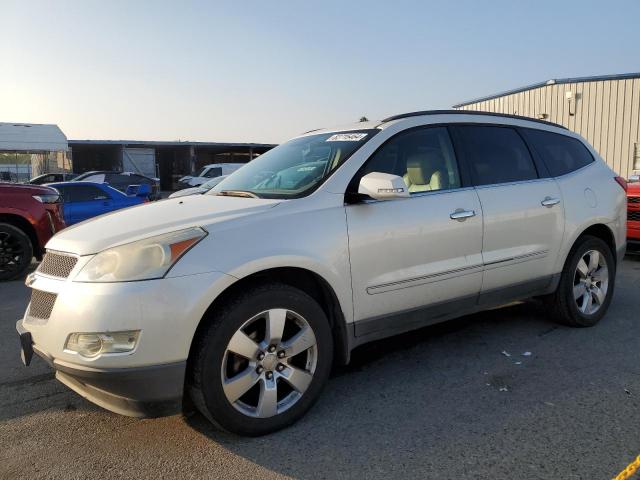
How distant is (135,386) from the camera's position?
7.98 feet

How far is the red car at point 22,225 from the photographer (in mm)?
7047

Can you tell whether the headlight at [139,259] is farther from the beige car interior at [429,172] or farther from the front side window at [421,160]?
the beige car interior at [429,172]

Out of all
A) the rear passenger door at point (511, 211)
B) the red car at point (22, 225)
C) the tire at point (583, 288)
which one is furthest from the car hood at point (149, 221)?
the red car at point (22, 225)

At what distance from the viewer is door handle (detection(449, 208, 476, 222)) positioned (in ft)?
11.3

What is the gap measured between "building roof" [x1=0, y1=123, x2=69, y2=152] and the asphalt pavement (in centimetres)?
2668

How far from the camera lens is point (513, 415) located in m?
2.95

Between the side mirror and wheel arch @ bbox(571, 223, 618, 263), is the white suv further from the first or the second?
wheel arch @ bbox(571, 223, 618, 263)

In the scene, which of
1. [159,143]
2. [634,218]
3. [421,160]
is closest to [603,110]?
[634,218]

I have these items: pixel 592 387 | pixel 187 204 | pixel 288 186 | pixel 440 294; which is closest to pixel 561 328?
pixel 592 387

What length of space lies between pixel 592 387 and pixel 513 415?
718 millimetres

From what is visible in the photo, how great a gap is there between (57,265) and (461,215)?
2.42m

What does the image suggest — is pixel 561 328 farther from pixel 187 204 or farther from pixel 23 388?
pixel 23 388

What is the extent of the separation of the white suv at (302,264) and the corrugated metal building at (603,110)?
14144 millimetres

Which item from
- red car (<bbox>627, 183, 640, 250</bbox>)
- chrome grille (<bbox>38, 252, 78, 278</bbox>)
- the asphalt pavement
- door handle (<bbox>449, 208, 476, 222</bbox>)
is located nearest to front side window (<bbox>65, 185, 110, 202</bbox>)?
the asphalt pavement
